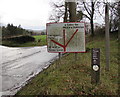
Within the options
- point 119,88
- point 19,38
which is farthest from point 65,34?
point 19,38

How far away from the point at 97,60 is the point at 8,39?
33320 millimetres

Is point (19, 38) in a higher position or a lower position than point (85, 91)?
higher

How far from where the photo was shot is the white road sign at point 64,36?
6.13m

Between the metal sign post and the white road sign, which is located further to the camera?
the white road sign

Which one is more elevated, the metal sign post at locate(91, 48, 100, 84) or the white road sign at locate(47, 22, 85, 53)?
the white road sign at locate(47, 22, 85, 53)

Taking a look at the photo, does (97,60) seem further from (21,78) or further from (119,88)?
(21,78)

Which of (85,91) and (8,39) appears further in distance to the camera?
(8,39)

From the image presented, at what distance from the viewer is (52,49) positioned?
6.20m

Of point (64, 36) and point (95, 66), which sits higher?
point (64, 36)

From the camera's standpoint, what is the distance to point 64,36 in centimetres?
614

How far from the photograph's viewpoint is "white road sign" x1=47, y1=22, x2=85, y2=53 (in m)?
6.13

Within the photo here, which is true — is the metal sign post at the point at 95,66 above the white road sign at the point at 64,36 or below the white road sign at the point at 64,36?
below

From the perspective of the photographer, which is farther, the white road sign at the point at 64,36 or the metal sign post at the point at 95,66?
the white road sign at the point at 64,36

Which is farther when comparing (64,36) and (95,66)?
(64,36)
